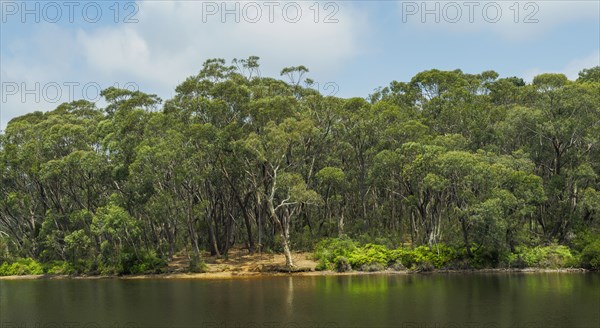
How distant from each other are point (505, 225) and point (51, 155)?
4444 centimetres

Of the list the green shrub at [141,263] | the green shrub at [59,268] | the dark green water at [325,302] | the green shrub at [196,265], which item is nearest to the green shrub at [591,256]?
the dark green water at [325,302]

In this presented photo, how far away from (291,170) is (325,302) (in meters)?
25.1

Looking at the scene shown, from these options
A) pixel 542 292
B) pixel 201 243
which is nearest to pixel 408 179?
pixel 542 292

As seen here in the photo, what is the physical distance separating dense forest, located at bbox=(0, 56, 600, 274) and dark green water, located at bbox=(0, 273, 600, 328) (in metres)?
7.45

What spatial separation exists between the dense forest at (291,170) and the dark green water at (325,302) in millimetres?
7452

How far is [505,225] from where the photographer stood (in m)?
40.7

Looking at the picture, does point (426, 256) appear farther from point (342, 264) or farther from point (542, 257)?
point (542, 257)

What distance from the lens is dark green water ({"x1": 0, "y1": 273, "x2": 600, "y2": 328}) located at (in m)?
24.1

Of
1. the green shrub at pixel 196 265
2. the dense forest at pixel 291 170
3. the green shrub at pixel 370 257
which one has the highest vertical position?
the dense forest at pixel 291 170

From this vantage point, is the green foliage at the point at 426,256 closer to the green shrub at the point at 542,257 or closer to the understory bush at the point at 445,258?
the understory bush at the point at 445,258

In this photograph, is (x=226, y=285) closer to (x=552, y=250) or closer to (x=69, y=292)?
(x=69, y=292)

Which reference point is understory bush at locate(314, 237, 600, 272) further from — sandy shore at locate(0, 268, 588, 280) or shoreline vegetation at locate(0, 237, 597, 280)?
sandy shore at locate(0, 268, 588, 280)

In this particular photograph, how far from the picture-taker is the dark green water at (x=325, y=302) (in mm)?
24109

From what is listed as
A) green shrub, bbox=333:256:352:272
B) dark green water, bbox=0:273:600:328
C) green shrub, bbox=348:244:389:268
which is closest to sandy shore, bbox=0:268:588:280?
green shrub, bbox=333:256:352:272
